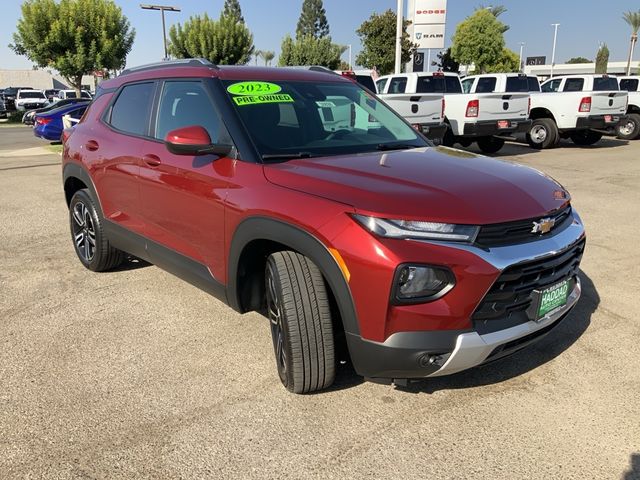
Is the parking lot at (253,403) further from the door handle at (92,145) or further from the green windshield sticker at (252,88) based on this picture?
the green windshield sticker at (252,88)

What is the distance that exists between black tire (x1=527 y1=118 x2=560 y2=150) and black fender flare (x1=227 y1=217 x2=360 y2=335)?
1325cm

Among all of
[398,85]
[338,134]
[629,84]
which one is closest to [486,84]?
[398,85]

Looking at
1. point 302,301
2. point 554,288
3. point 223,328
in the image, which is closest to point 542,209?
point 554,288

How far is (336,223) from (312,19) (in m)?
84.3

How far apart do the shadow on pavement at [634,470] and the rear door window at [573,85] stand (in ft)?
48.7

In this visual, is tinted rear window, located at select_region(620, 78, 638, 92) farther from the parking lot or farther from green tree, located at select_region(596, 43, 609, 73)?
green tree, located at select_region(596, 43, 609, 73)

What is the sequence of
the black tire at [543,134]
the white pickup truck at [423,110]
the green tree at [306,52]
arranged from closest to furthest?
the white pickup truck at [423,110] < the black tire at [543,134] < the green tree at [306,52]

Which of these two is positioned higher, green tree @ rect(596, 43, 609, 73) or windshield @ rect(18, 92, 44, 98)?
green tree @ rect(596, 43, 609, 73)

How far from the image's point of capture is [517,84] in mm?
14234

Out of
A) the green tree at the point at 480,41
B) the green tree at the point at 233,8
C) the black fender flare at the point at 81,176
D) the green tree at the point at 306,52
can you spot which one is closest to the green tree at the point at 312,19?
the green tree at the point at 233,8

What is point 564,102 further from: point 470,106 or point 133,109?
Result: point 133,109

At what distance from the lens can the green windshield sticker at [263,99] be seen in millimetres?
3275

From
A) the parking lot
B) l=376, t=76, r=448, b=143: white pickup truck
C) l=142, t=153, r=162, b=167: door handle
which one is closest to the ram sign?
l=376, t=76, r=448, b=143: white pickup truck

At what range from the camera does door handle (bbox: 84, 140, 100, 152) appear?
4403 mm
